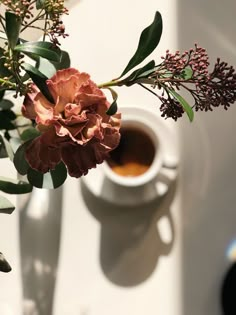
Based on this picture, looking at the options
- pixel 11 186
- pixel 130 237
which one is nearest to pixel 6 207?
pixel 11 186

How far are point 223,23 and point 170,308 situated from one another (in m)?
0.43

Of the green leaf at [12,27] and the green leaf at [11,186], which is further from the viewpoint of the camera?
the green leaf at [11,186]

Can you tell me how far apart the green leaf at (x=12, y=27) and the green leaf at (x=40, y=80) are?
0.02 meters

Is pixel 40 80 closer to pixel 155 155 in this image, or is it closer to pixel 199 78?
pixel 199 78

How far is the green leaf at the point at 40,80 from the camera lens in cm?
46

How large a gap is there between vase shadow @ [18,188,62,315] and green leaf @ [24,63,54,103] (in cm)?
38

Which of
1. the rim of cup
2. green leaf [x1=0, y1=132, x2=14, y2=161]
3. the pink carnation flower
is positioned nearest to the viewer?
the pink carnation flower

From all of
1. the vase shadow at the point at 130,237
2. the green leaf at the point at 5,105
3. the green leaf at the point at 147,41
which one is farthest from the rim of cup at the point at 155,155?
the green leaf at the point at 147,41

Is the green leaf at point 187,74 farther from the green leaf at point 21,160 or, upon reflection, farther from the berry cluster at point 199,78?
the green leaf at point 21,160

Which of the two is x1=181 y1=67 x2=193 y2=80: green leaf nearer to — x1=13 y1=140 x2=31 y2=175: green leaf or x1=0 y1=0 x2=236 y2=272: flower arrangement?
x1=0 y1=0 x2=236 y2=272: flower arrangement

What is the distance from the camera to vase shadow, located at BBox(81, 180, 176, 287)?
82 cm

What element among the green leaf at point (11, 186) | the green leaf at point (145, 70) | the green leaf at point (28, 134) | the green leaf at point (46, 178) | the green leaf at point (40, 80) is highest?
the green leaf at point (145, 70)

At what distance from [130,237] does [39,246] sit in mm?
128

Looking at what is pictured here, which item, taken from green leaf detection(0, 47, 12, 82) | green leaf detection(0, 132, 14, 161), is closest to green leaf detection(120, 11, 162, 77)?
green leaf detection(0, 47, 12, 82)
